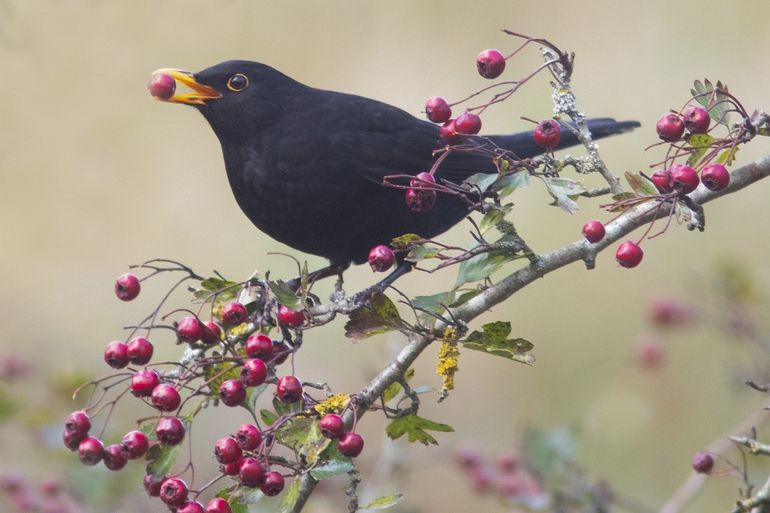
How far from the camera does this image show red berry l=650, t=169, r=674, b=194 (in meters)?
2.36

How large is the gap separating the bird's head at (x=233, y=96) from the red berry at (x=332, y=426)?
1.82m

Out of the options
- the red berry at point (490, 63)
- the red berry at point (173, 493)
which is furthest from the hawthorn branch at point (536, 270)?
the red berry at point (490, 63)

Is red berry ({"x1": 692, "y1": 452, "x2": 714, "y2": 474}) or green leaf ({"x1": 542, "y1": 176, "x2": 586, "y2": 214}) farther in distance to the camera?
red berry ({"x1": 692, "y1": 452, "x2": 714, "y2": 474})

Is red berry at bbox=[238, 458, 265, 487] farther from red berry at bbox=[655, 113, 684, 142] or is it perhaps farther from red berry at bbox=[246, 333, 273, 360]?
red berry at bbox=[655, 113, 684, 142]

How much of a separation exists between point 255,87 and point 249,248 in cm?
276

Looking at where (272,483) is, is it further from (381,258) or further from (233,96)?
(233,96)

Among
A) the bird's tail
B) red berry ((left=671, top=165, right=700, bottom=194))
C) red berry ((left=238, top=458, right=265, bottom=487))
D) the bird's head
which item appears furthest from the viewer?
the bird's tail

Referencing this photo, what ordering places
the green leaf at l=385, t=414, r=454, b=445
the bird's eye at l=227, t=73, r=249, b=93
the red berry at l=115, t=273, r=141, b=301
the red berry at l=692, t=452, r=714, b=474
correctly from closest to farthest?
the green leaf at l=385, t=414, r=454, b=445, the red berry at l=692, t=452, r=714, b=474, the red berry at l=115, t=273, r=141, b=301, the bird's eye at l=227, t=73, r=249, b=93

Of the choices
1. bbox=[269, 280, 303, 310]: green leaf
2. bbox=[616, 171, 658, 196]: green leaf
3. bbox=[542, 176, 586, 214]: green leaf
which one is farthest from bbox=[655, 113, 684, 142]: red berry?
bbox=[269, 280, 303, 310]: green leaf

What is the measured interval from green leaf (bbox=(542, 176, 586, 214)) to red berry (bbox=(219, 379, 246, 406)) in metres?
0.84

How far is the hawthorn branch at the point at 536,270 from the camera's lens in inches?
97.6

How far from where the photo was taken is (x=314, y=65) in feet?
24.4

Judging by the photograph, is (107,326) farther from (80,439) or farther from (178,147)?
(80,439)

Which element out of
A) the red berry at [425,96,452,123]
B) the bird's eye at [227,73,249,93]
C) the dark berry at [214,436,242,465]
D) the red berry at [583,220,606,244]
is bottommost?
the dark berry at [214,436,242,465]
